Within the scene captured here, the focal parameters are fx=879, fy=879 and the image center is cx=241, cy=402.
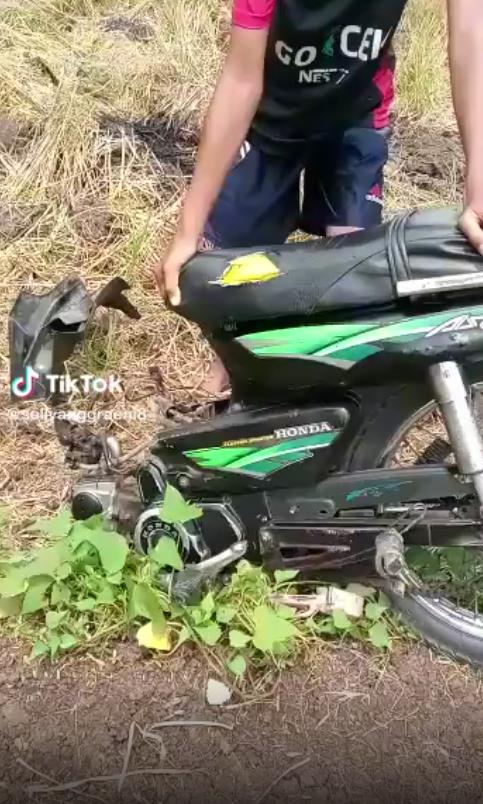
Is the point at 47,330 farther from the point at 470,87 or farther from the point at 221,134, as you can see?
the point at 470,87

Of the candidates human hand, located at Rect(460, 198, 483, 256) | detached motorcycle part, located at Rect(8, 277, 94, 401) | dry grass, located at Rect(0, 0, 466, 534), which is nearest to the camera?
human hand, located at Rect(460, 198, 483, 256)

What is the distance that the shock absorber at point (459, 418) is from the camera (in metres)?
1.82

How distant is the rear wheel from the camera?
2.00 m

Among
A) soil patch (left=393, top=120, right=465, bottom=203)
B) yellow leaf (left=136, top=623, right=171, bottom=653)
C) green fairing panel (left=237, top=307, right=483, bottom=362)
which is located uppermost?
green fairing panel (left=237, top=307, right=483, bottom=362)

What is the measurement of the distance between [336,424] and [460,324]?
0.36 meters

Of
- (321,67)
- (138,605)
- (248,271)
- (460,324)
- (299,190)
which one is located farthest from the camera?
(299,190)

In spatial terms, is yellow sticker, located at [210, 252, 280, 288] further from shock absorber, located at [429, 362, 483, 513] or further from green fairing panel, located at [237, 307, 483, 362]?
shock absorber, located at [429, 362, 483, 513]

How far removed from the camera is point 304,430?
2.00 metres

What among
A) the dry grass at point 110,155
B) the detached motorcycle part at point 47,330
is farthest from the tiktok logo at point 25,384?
the dry grass at point 110,155

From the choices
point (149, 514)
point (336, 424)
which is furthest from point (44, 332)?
point (336, 424)

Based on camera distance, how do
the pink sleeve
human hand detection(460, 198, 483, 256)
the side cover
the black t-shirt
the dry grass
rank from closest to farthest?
Answer: human hand detection(460, 198, 483, 256) → the pink sleeve → the side cover → the black t-shirt → the dry grass

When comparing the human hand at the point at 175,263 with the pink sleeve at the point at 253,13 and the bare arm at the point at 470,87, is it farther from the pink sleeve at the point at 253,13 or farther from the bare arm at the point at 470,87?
the bare arm at the point at 470,87

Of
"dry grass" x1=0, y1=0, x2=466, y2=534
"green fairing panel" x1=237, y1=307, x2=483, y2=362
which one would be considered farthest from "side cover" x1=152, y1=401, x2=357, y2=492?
"dry grass" x1=0, y1=0, x2=466, y2=534

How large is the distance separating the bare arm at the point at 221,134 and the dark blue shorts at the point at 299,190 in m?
0.59
